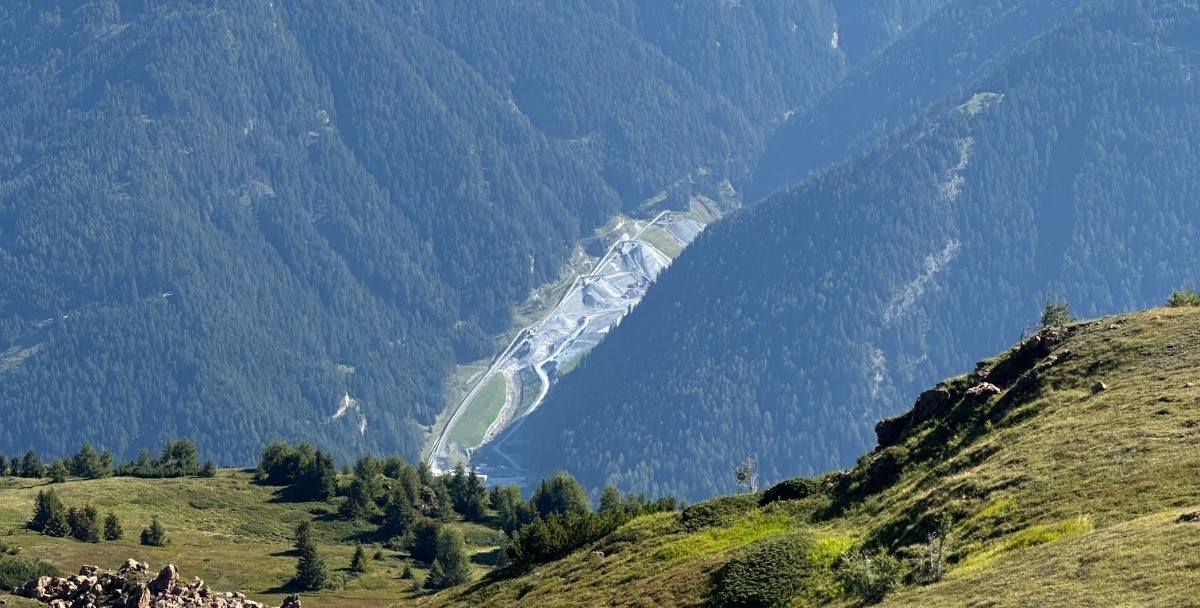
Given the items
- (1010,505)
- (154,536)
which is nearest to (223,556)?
(154,536)

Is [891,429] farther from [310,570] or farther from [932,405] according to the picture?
[310,570]

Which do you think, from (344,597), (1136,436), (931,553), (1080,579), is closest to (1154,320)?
(1136,436)

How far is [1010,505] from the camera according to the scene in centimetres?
7019

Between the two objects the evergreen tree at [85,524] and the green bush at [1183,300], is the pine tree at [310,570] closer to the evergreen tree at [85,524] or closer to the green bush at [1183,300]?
the evergreen tree at [85,524]

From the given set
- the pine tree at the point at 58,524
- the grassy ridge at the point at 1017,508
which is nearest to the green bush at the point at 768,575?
the grassy ridge at the point at 1017,508

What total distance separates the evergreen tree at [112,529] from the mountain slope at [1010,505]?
9036cm

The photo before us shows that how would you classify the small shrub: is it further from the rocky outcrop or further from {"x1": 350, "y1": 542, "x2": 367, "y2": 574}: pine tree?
{"x1": 350, "y1": 542, "x2": 367, "y2": 574}: pine tree

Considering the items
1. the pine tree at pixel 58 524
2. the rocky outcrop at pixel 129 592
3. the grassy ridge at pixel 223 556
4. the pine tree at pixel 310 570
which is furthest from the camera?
the pine tree at pixel 58 524

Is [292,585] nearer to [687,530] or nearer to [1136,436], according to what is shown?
[687,530]

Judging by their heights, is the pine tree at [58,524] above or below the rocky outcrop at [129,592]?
above

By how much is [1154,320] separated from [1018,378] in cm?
768

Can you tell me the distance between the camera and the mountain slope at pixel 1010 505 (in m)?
58.0

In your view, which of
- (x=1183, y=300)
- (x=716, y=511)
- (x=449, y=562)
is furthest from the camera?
(x=449, y=562)

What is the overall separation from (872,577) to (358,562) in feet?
403
